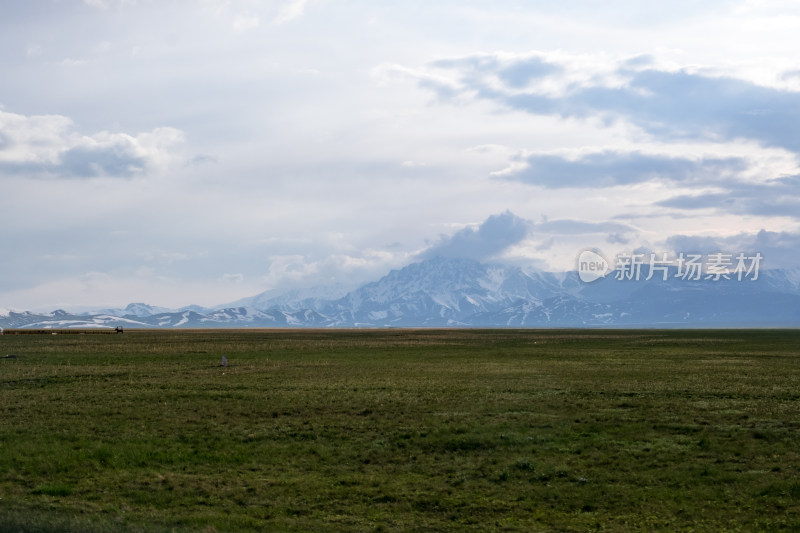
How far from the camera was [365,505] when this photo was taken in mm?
19141

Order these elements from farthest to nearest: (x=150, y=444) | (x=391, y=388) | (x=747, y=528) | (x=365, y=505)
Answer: (x=391, y=388) → (x=150, y=444) → (x=365, y=505) → (x=747, y=528)

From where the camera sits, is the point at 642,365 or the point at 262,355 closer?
the point at 642,365

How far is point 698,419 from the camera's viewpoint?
3109cm

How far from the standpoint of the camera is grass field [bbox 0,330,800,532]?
1814 cm

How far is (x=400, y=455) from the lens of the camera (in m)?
25.1

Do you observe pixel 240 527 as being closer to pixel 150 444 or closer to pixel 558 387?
pixel 150 444

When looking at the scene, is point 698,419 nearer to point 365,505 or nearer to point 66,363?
point 365,505

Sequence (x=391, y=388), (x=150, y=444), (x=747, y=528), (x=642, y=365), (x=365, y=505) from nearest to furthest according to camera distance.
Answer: (x=747, y=528), (x=365, y=505), (x=150, y=444), (x=391, y=388), (x=642, y=365)

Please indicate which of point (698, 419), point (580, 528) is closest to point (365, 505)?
point (580, 528)

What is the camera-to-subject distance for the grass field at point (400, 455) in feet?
59.5

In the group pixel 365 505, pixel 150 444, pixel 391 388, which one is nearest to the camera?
pixel 365 505

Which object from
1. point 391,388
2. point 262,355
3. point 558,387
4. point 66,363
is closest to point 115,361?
point 66,363

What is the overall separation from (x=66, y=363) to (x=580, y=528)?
185 feet

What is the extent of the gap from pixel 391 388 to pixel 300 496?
22.7 meters
